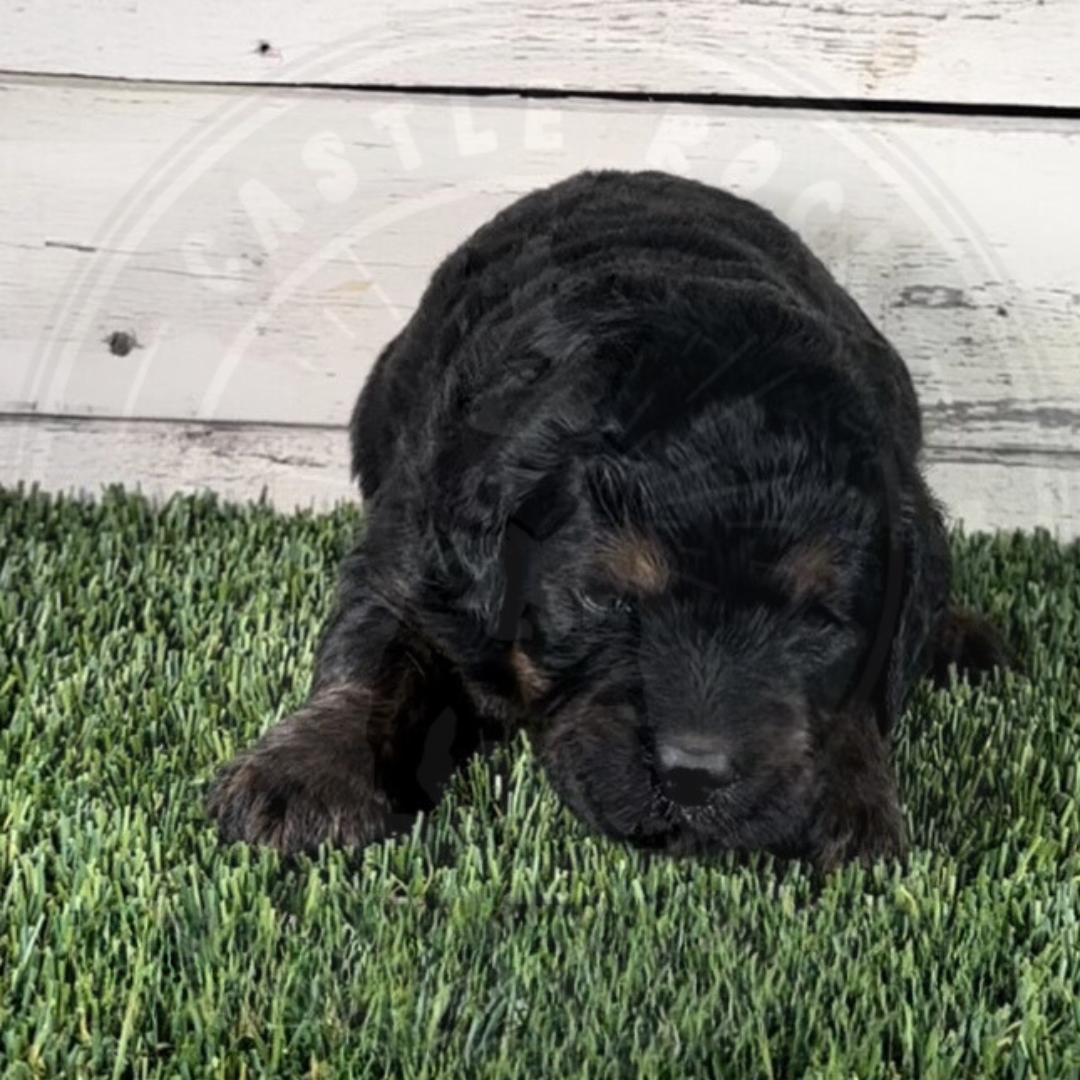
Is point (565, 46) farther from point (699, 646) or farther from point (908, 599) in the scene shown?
point (699, 646)

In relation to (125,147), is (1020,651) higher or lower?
lower

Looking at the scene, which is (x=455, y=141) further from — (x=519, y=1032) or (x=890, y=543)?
(x=519, y=1032)

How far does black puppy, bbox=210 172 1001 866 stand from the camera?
7.88ft

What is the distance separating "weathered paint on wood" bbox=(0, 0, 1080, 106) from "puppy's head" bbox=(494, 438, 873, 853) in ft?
6.21

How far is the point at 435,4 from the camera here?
406 centimetres

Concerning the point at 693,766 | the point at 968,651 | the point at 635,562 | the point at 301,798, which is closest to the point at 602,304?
the point at 635,562

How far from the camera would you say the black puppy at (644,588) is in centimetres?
240

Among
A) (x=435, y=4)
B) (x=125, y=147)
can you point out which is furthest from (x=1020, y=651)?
(x=125, y=147)

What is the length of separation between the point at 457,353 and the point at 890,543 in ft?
2.78

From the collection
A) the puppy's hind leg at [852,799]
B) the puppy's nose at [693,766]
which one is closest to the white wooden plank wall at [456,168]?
the puppy's hind leg at [852,799]

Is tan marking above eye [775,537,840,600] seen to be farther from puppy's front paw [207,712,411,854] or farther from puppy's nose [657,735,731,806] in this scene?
puppy's front paw [207,712,411,854]

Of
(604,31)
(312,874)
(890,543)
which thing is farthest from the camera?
(604,31)

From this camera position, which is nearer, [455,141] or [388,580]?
[388,580]

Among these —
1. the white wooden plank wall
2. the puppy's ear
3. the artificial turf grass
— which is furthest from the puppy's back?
the artificial turf grass
